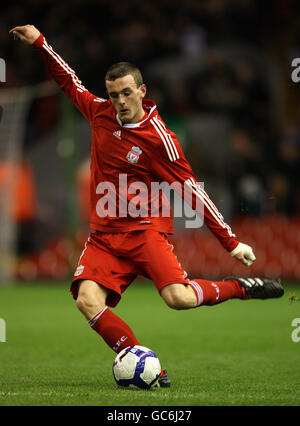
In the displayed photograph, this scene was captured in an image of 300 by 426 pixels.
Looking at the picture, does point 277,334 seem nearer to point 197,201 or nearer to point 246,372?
point 246,372

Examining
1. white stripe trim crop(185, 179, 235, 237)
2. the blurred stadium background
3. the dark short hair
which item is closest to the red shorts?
white stripe trim crop(185, 179, 235, 237)

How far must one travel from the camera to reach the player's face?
5121 mm

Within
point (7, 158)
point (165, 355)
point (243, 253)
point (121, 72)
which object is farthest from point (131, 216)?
point (7, 158)

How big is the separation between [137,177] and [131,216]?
0.26 m

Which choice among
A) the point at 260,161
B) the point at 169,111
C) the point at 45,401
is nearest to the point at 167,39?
the point at 169,111

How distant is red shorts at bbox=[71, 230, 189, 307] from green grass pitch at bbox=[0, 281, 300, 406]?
0.67m

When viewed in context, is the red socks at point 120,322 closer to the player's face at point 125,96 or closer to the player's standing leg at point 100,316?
the player's standing leg at point 100,316

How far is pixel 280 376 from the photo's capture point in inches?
218

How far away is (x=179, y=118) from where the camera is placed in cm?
1741

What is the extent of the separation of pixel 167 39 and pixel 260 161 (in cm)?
478

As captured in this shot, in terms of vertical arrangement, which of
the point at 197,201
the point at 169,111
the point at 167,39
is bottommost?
the point at 197,201

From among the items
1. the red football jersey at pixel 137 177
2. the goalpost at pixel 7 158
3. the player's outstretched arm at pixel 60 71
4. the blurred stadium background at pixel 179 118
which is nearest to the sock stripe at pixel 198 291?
the red football jersey at pixel 137 177

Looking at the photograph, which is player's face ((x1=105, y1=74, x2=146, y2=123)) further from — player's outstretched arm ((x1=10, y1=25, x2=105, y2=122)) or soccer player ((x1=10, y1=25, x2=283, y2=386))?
player's outstretched arm ((x1=10, y1=25, x2=105, y2=122))

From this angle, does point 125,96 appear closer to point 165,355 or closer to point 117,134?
point 117,134
